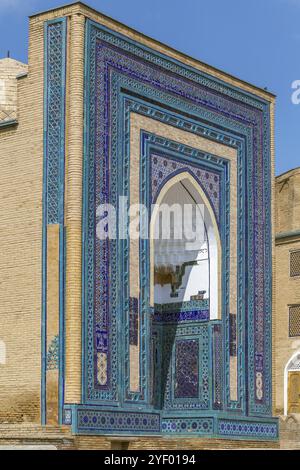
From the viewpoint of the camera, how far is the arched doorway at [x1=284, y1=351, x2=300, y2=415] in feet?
69.2

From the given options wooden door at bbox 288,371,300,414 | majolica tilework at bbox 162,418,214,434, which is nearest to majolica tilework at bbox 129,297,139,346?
majolica tilework at bbox 162,418,214,434

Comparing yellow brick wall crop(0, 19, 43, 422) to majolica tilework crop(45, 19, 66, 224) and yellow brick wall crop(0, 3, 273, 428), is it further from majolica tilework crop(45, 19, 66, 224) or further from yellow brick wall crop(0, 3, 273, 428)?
majolica tilework crop(45, 19, 66, 224)

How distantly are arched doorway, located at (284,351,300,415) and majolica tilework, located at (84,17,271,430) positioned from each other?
6.33 metres

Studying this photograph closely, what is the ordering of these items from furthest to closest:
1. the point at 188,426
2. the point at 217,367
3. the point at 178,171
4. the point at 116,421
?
the point at 217,367 → the point at 188,426 → the point at 178,171 → the point at 116,421

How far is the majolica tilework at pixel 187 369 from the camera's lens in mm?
14453

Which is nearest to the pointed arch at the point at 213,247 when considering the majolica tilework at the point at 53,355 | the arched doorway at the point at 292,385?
the majolica tilework at the point at 53,355

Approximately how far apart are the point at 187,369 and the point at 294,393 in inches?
281

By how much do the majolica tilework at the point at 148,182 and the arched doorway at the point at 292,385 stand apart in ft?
20.8

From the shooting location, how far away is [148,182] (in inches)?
516

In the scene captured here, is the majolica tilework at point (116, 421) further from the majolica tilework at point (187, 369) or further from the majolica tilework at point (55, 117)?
the majolica tilework at point (55, 117)

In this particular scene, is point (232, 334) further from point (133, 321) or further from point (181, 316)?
point (133, 321)

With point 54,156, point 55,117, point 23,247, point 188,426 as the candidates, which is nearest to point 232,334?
point 188,426

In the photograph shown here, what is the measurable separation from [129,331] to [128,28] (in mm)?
3677

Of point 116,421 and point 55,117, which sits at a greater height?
point 55,117
